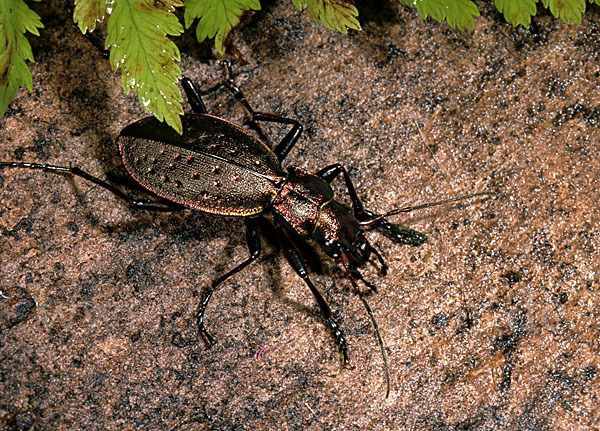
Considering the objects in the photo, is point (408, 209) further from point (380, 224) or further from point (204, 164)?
point (204, 164)

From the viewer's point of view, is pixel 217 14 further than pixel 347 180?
No

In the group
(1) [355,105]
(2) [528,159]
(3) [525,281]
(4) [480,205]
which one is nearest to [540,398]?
(3) [525,281]

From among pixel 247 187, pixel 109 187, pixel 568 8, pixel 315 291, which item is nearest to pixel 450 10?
pixel 568 8

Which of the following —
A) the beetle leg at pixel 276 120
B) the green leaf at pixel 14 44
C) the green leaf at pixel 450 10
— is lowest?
the green leaf at pixel 14 44

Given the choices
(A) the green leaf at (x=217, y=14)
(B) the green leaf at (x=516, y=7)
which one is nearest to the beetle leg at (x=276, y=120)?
(A) the green leaf at (x=217, y=14)

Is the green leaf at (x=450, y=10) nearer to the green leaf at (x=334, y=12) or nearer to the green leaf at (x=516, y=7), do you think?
the green leaf at (x=516, y=7)

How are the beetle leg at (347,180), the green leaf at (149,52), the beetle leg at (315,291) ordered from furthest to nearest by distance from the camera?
the beetle leg at (347,180)
the beetle leg at (315,291)
the green leaf at (149,52)

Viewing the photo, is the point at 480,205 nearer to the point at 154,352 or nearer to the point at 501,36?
the point at 501,36
